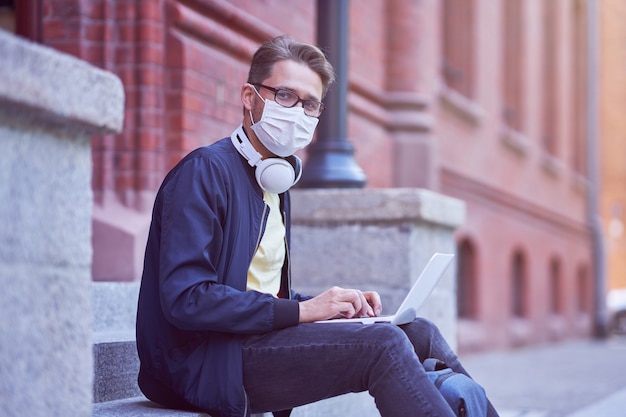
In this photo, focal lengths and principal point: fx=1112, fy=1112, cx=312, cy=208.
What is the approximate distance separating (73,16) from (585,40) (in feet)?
55.8

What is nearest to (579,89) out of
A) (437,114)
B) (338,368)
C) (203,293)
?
(437,114)

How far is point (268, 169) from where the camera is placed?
3732 mm

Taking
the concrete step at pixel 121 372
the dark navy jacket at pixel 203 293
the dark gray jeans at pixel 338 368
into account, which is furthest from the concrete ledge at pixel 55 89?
the concrete step at pixel 121 372

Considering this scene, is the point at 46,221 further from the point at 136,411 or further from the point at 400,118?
the point at 400,118

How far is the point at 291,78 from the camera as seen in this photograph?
150 inches

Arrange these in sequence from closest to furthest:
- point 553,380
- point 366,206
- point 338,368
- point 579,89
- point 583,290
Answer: point 338,368 < point 366,206 < point 553,380 < point 583,290 < point 579,89

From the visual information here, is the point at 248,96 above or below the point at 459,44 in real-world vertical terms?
below

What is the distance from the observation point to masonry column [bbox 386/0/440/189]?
1077cm

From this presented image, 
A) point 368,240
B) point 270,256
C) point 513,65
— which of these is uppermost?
point 513,65

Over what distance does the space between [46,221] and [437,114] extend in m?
9.99

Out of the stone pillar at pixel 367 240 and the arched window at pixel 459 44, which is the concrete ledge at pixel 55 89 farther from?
the arched window at pixel 459 44

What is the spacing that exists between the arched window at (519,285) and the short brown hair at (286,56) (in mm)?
13333

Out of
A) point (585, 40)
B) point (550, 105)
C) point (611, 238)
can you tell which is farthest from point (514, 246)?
point (611, 238)

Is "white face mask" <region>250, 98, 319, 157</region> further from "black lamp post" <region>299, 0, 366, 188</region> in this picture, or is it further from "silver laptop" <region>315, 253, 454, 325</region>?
"black lamp post" <region>299, 0, 366, 188</region>
